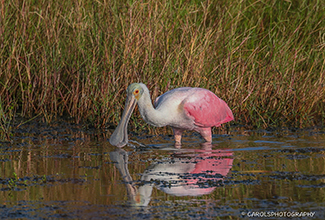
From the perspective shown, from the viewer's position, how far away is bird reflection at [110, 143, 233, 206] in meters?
5.41

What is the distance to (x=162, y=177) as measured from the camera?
6.06 m

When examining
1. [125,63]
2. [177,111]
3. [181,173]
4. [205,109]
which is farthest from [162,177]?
[125,63]

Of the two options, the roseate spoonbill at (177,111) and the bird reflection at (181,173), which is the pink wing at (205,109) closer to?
the roseate spoonbill at (177,111)

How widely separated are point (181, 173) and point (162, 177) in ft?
0.88

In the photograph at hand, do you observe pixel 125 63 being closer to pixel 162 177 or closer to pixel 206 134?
pixel 206 134

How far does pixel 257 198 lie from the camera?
514 cm

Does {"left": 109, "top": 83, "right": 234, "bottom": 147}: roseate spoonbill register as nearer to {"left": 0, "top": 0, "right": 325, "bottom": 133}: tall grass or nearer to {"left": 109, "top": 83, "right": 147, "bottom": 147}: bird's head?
{"left": 109, "top": 83, "right": 147, "bottom": 147}: bird's head

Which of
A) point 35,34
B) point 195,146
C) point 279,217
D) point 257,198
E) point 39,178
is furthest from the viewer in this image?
point 35,34

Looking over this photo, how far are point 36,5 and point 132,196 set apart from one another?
638cm

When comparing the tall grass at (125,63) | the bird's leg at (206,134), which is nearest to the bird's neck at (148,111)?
the bird's leg at (206,134)

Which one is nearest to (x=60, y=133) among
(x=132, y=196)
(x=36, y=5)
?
(x=36, y=5)

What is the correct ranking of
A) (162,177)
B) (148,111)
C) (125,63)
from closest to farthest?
(162,177), (148,111), (125,63)

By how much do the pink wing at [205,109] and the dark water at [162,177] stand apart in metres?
0.30

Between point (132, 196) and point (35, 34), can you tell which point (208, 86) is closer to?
point (35, 34)
